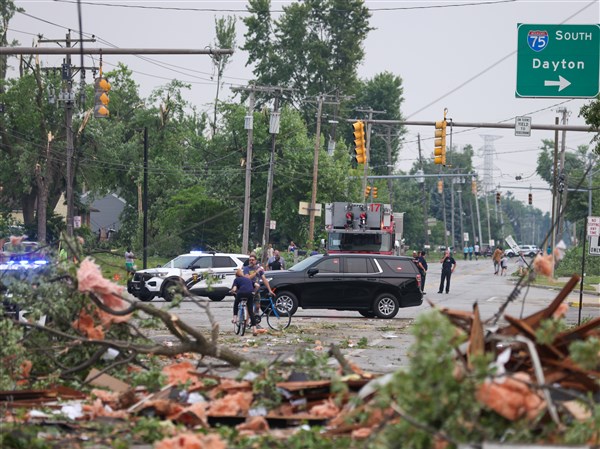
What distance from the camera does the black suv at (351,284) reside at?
28562mm

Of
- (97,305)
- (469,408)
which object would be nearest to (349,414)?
(469,408)

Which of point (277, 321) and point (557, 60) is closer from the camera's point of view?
point (557, 60)

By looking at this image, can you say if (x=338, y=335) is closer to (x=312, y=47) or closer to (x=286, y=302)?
(x=286, y=302)

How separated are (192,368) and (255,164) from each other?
64205mm

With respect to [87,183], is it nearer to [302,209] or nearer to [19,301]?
[302,209]

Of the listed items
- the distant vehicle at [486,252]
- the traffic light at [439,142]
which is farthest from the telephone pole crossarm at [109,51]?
the distant vehicle at [486,252]

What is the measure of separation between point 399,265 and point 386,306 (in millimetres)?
Answer: 1191

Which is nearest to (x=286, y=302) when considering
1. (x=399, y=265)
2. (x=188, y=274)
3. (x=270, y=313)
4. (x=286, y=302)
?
(x=286, y=302)

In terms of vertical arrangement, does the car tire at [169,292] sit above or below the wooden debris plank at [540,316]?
below

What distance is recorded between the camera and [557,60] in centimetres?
2388

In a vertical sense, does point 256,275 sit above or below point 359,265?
below

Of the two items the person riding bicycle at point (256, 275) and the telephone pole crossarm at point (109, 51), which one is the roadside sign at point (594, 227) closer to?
the person riding bicycle at point (256, 275)

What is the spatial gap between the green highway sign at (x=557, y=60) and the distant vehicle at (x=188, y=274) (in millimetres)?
13484

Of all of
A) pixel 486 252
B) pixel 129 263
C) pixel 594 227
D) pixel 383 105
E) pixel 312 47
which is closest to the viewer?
pixel 129 263
